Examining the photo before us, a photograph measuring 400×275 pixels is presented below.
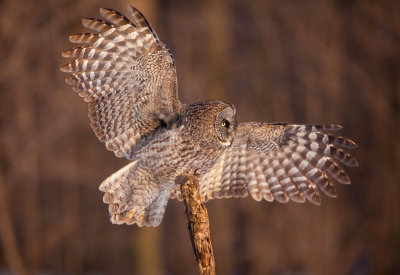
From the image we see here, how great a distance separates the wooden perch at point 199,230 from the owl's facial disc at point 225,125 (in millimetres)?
555

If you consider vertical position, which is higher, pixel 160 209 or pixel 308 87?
pixel 308 87

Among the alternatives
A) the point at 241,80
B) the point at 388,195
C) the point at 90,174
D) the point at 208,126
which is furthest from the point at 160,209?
the point at 241,80

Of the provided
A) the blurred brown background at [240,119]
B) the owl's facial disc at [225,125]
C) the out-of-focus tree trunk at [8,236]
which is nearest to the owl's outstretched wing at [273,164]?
the owl's facial disc at [225,125]

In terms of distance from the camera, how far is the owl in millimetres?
3756

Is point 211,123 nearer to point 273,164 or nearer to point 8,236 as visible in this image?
point 273,164

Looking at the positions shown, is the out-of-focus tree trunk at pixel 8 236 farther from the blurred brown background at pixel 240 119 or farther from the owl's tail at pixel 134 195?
the owl's tail at pixel 134 195

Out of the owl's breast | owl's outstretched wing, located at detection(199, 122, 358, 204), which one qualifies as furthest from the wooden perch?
owl's outstretched wing, located at detection(199, 122, 358, 204)

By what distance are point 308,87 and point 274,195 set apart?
5.65 meters

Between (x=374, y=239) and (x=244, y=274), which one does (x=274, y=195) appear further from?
(x=244, y=274)

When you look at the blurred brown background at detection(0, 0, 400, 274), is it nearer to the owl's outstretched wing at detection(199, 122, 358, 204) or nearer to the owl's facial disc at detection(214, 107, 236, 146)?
the owl's outstretched wing at detection(199, 122, 358, 204)

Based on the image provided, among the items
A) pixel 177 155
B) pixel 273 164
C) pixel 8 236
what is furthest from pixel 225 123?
pixel 8 236

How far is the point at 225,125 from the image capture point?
4.11 meters

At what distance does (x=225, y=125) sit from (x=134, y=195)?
107 cm

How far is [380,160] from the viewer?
366 inches
